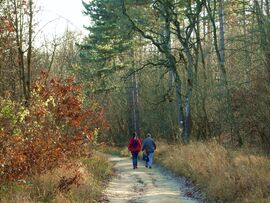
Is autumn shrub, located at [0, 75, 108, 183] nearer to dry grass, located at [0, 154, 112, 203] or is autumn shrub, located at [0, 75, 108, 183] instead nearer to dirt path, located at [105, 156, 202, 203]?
dry grass, located at [0, 154, 112, 203]

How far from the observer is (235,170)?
12.4 meters

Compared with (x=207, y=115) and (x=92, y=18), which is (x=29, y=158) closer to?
(x=207, y=115)

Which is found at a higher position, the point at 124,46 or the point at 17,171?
the point at 124,46

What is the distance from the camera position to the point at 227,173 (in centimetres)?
1227

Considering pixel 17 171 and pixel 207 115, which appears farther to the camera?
pixel 207 115

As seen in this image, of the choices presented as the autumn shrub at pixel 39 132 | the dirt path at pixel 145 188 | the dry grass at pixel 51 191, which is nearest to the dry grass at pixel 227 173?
the dirt path at pixel 145 188

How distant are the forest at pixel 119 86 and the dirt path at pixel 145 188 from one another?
1136 mm

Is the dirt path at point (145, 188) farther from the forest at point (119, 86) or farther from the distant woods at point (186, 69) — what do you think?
the distant woods at point (186, 69)

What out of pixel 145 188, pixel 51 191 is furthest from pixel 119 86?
pixel 51 191

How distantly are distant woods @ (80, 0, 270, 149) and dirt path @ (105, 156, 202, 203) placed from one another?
3854 millimetres

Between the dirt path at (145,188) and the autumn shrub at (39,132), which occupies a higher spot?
the autumn shrub at (39,132)

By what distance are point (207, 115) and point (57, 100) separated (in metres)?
12.3

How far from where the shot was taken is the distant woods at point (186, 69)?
15.6 meters

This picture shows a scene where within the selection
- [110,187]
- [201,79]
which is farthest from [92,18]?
[110,187]
